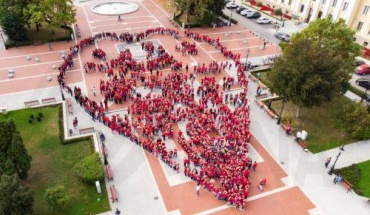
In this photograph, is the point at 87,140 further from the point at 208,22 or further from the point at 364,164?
the point at 208,22

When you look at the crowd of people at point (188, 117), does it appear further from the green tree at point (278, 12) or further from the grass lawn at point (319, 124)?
A: the green tree at point (278, 12)

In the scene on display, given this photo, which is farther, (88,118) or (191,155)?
(88,118)

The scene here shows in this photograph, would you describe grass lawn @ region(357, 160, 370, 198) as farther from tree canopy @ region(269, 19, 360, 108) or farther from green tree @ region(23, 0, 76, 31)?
green tree @ region(23, 0, 76, 31)

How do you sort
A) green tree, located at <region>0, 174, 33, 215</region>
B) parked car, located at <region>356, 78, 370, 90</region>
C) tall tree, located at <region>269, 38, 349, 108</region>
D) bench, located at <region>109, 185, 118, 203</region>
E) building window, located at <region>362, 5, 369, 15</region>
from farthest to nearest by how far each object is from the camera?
building window, located at <region>362, 5, 369, 15</region> < parked car, located at <region>356, 78, 370, 90</region> < tall tree, located at <region>269, 38, 349, 108</region> < bench, located at <region>109, 185, 118, 203</region> < green tree, located at <region>0, 174, 33, 215</region>

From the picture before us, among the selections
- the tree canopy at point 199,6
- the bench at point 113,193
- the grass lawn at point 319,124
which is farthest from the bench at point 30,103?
the tree canopy at point 199,6

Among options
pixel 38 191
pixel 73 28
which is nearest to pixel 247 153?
pixel 38 191

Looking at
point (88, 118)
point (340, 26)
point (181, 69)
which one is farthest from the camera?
point (181, 69)

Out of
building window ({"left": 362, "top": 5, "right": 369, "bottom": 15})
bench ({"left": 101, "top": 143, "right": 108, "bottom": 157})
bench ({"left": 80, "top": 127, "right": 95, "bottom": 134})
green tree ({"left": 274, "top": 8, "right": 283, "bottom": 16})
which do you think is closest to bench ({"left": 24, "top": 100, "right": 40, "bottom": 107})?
bench ({"left": 80, "top": 127, "right": 95, "bottom": 134})

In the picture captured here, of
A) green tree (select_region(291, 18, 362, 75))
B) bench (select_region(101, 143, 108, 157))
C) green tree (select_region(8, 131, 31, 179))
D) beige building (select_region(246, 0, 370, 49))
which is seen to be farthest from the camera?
beige building (select_region(246, 0, 370, 49))
